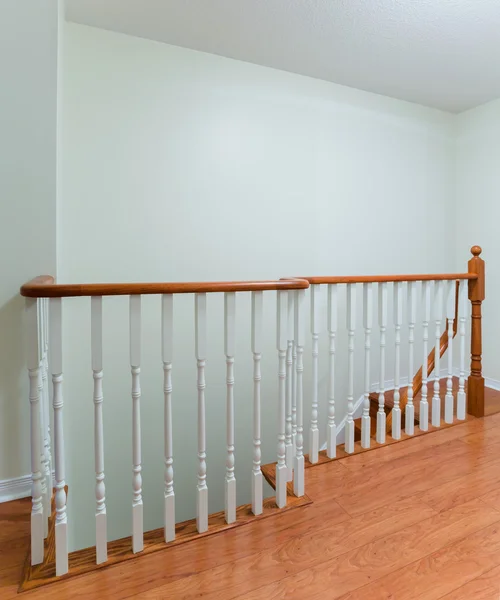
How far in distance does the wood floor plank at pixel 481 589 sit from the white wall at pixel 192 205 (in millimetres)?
1703

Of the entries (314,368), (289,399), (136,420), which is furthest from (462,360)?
(136,420)

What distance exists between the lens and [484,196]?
3199mm

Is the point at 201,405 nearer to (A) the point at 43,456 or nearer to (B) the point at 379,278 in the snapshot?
(A) the point at 43,456

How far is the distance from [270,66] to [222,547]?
2.92 metres

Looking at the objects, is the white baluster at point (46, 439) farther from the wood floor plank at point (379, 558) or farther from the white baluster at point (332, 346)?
the white baluster at point (332, 346)

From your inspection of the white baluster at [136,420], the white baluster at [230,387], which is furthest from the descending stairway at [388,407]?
the white baluster at [136,420]

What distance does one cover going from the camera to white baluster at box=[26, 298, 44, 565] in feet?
3.74

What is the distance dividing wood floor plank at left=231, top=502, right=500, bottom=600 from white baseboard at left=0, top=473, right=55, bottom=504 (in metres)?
0.98

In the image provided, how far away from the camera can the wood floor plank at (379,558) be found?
113 centimetres

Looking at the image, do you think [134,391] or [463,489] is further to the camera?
[463,489]

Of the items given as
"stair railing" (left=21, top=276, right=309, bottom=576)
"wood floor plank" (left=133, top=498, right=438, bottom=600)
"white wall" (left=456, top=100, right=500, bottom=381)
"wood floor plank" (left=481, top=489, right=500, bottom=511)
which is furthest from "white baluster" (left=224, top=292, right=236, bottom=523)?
"white wall" (left=456, top=100, right=500, bottom=381)

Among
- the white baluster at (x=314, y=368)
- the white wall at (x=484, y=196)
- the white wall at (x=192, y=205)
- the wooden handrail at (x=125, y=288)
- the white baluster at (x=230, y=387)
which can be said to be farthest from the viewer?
the white wall at (x=484, y=196)

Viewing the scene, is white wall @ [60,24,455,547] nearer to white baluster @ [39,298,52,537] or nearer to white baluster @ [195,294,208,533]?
white baluster @ [39,298,52,537]

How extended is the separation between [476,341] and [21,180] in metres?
2.76
